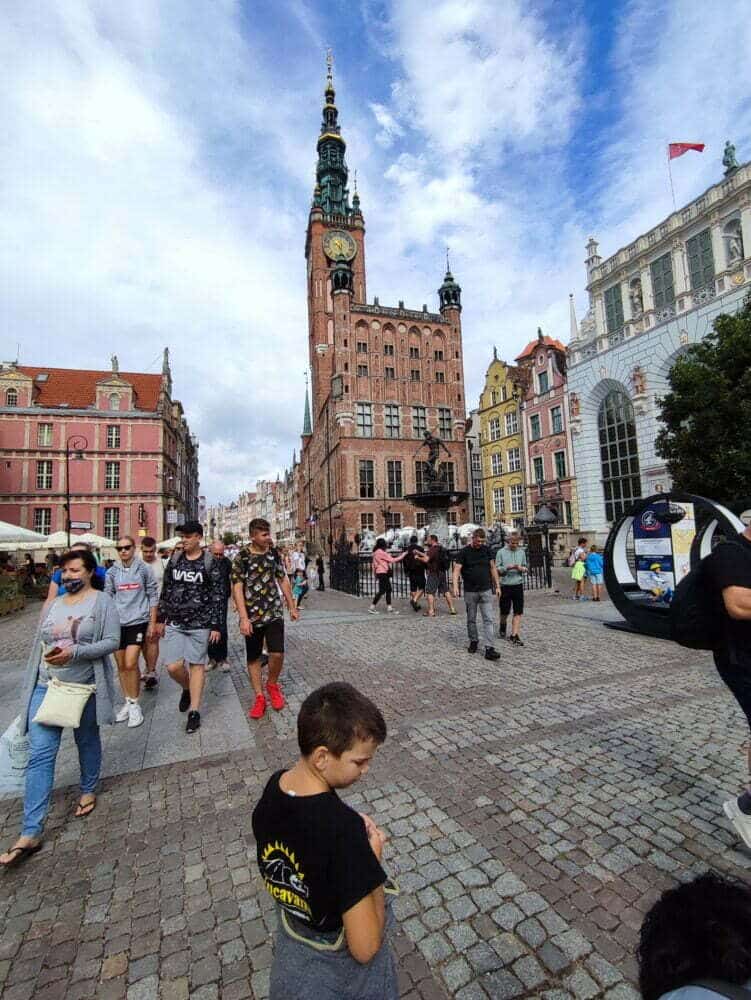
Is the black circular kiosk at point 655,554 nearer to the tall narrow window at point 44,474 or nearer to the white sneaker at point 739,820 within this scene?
the white sneaker at point 739,820

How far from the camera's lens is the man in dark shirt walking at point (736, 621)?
2.54m

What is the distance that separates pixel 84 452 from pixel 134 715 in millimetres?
37090

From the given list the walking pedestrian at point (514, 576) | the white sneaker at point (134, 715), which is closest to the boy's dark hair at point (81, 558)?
the white sneaker at point (134, 715)

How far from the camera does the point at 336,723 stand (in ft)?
4.35

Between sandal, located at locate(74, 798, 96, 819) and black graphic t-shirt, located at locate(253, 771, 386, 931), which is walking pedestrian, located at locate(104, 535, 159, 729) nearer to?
sandal, located at locate(74, 798, 96, 819)

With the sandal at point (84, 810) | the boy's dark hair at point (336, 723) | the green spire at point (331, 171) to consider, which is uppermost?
the green spire at point (331, 171)

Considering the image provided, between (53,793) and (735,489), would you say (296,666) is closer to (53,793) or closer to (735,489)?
(53,793)

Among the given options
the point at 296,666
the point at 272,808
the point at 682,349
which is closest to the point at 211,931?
the point at 272,808

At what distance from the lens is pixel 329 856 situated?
3.92ft

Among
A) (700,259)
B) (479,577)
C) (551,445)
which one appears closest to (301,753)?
(479,577)

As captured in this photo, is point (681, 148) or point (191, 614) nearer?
point (191, 614)

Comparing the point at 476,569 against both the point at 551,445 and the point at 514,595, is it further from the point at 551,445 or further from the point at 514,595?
the point at 551,445

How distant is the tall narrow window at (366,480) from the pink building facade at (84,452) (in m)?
14.5

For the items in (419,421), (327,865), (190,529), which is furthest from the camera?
(419,421)
